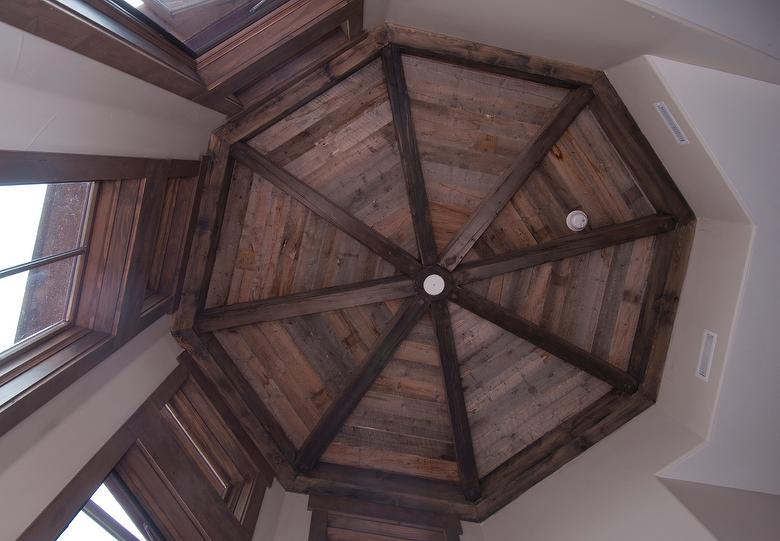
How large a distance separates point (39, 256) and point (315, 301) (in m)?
2.59

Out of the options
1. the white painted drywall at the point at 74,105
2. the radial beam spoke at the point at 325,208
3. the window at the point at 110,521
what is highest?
the radial beam spoke at the point at 325,208

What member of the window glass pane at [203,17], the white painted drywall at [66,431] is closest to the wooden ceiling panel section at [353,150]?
the window glass pane at [203,17]

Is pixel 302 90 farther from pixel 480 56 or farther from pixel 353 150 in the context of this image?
pixel 480 56

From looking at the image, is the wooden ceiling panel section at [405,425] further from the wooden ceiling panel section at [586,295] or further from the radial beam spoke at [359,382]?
the wooden ceiling panel section at [586,295]

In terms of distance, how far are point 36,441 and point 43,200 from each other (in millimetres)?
1038

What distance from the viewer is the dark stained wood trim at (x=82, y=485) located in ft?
7.61

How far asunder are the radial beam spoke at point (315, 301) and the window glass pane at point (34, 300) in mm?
1904

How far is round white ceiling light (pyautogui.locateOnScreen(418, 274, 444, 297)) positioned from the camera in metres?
4.93

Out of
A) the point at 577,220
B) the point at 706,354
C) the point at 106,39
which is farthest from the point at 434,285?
the point at 106,39

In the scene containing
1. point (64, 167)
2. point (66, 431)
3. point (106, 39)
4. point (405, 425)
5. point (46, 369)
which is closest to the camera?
point (106, 39)

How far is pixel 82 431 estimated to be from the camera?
279cm

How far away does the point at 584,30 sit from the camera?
3688 mm

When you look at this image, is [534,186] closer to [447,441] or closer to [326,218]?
[326,218]

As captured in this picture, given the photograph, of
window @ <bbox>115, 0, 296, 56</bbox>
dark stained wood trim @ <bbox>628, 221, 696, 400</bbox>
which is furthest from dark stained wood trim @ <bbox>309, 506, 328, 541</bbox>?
window @ <bbox>115, 0, 296, 56</bbox>
